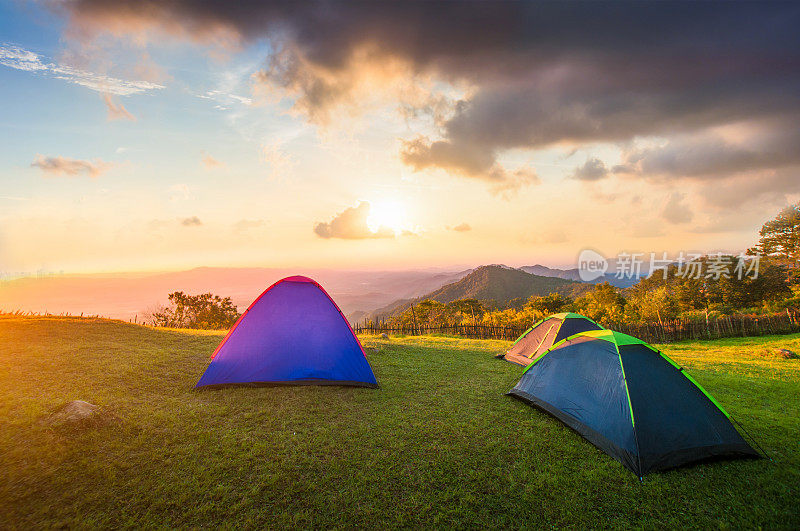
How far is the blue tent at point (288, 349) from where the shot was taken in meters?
6.95

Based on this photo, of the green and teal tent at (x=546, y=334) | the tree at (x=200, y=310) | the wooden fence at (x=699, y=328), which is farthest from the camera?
the tree at (x=200, y=310)

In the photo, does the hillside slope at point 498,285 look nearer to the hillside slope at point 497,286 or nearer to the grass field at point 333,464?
the hillside slope at point 497,286

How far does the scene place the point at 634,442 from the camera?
14.6ft

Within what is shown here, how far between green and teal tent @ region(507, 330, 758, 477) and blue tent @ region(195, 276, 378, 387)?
4161mm

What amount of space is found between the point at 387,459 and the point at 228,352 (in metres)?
4.49

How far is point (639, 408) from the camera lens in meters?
4.68

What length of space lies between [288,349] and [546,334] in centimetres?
752

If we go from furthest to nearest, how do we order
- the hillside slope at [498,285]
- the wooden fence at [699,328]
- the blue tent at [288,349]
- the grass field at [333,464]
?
1. the hillside slope at [498,285]
2. the wooden fence at [699,328]
3. the blue tent at [288,349]
4. the grass field at [333,464]

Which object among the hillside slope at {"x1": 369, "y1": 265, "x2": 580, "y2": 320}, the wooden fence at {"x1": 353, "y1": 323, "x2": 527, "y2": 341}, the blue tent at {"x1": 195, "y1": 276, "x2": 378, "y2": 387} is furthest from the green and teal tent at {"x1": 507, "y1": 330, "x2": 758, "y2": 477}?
the hillside slope at {"x1": 369, "y1": 265, "x2": 580, "y2": 320}

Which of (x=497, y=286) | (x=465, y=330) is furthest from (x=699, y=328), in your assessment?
(x=497, y=286)

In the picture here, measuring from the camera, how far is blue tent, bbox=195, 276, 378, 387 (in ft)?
22.8

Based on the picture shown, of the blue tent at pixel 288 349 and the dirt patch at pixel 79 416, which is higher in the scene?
the blue tent at pixel 288 349

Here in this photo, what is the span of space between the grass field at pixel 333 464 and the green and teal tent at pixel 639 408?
20 centimetres

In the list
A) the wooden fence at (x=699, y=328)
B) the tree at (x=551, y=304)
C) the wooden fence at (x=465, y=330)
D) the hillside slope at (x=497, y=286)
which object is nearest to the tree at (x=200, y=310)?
the wooden fence at (x=465, y=330)
